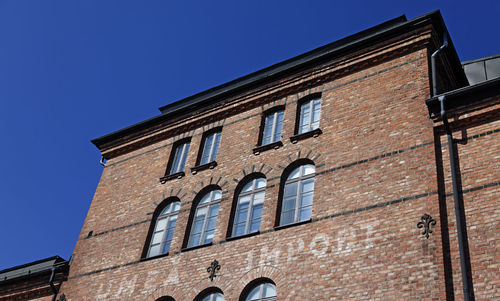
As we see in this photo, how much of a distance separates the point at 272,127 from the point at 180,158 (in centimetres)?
338

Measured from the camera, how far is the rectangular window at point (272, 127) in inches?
708

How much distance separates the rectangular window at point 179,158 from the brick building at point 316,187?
0.06m

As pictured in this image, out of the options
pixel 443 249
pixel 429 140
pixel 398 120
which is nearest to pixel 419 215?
pixel 443 249

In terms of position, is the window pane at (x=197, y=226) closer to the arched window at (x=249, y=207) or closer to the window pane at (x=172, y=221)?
the window pane at (x=172, y=221)

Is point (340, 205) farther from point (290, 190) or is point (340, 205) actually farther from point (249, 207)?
point (249, 207)

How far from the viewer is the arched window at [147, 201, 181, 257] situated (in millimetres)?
17422

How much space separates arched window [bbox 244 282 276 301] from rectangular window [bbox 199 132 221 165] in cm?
531

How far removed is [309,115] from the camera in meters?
17.8

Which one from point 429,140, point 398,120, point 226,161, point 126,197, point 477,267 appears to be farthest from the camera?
point 126,197

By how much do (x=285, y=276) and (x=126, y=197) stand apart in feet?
24.1

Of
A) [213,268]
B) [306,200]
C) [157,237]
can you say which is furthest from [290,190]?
[157,237]

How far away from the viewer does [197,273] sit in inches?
618

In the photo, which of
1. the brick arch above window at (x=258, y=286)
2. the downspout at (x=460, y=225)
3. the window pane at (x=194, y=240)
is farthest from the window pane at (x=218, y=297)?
the downspout at (x=460, y=225)

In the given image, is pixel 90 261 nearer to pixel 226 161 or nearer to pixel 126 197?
pixel 126 197
